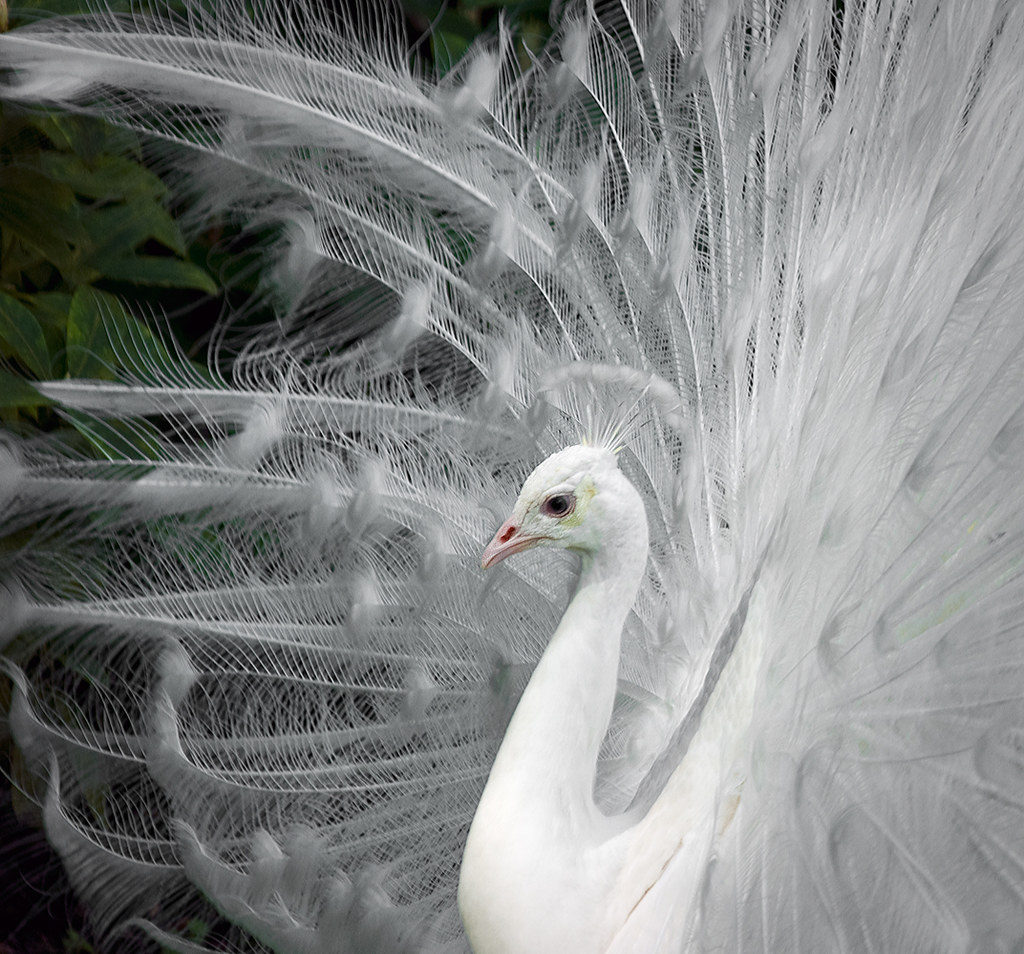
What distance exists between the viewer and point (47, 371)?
5.99 ft

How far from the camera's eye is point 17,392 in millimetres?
1734

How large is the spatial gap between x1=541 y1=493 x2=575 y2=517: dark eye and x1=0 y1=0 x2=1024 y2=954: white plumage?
9cm

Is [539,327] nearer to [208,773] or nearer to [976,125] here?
[976,125]

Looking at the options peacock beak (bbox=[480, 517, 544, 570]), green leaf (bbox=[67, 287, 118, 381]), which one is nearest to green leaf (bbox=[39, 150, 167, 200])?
green leaf (bbox=[67, 287, 118, 381])

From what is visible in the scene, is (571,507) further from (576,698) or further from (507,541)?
(576,698)

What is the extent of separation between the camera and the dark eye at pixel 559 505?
4.58 ft

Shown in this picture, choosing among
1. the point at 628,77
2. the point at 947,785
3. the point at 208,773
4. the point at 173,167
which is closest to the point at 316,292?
the point at 173,167

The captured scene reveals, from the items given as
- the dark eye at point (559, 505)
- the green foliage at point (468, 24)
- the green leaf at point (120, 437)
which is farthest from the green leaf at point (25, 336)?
the dark eye at point (559, 505)

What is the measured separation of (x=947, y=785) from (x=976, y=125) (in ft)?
2.66

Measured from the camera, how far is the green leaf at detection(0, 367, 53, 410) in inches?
67.8

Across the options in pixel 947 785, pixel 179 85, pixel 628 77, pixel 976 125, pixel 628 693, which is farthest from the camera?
pixel 628 77

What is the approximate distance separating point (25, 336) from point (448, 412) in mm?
623

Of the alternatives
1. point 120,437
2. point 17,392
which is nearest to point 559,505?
point 120,437

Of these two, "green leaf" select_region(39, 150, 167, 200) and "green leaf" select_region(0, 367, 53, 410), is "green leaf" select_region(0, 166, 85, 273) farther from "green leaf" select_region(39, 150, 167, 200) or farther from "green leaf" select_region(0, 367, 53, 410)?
"green leaf" select_region(0, 367, 53, 410)
